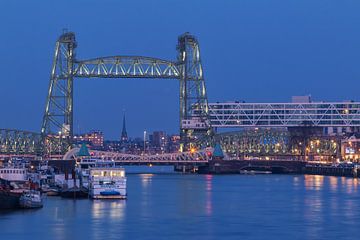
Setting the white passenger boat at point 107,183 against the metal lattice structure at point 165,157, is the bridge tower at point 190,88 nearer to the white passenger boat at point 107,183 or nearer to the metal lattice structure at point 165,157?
the metal lattice structure at point 165,157

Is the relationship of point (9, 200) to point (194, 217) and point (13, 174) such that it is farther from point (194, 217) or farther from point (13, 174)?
point (13, 174)

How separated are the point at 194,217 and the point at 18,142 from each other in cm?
7152

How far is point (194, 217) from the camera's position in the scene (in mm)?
50688

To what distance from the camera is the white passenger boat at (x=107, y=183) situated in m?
59.3

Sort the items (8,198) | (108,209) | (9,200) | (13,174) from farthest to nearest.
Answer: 1. (13,174)
2. (108,209)
3. (9,200)
4. (8,198)

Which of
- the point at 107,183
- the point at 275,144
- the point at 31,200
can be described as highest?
the point at 275,144

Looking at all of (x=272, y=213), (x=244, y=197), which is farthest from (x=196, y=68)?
(x=272, y=213)

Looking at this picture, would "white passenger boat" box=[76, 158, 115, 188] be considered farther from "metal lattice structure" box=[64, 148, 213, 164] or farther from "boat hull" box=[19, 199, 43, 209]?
"metal lattice structure" box=[64, 148, 213, 164]

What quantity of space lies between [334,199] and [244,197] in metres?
6.03

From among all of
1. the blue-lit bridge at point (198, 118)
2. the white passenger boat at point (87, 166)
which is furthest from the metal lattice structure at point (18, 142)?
the white passenger boat at point (87, 166)

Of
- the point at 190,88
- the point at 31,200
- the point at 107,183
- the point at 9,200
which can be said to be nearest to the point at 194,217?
the point at 31,200

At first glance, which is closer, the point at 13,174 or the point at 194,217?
the point at 194,217

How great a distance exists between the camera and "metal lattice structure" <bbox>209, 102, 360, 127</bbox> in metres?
139

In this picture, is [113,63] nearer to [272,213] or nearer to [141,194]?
[141,194]
